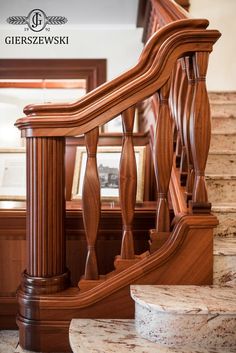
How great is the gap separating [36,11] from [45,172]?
2849mm

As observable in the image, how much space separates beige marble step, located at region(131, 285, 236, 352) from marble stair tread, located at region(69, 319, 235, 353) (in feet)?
0.08

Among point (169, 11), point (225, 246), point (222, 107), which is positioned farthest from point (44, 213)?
point (222, 107)

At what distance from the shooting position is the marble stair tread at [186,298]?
Answer: 1.32 m

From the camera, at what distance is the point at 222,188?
201 centimetres

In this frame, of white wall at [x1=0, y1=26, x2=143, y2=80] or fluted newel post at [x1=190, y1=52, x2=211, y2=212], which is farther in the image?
white wall at [x1=0, y1=26, x2=143, y2=80]

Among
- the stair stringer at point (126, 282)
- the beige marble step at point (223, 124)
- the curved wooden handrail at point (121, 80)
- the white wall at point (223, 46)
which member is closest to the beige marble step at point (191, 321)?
the stair stringer at point (126, 282)

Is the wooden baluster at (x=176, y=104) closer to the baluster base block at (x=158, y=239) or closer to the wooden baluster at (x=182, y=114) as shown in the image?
the wooden baluster at (x=182, y=114)

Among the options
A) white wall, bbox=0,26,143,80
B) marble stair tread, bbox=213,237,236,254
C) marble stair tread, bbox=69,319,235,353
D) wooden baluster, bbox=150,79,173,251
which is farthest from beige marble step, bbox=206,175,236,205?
white wall, bbox=0,26,143,80

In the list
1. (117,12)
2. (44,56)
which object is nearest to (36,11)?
(44,56)

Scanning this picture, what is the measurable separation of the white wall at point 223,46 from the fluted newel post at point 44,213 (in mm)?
2601

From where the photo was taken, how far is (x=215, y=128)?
2566 mm

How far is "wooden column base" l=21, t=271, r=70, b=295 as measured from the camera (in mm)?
1541

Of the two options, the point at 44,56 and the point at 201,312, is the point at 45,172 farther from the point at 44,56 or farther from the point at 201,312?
the point at 44,56

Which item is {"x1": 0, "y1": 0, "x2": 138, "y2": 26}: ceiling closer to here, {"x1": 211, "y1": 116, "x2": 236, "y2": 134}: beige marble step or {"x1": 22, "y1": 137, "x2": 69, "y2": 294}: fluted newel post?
{"x1": 211, "y1": 116, "x2": 236, "y2": 134}: beige marble step
